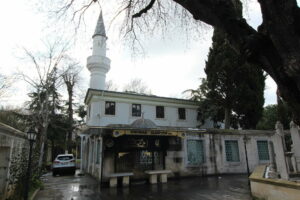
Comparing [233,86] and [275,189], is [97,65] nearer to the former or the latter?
[233,86]

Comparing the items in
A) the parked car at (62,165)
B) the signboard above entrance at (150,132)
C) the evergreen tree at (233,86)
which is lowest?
the parked car at (62,165)

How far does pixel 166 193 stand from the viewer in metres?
8.64

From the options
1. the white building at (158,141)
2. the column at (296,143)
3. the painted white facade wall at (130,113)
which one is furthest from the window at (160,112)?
the column at (296,143)

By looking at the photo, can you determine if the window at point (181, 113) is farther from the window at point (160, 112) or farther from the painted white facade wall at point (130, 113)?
the window at point (160, 112)

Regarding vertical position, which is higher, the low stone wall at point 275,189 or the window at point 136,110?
the window at point 136,110

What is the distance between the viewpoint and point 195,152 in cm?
1421

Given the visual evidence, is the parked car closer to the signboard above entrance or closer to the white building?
the white building

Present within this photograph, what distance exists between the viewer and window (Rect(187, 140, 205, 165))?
45.8ft

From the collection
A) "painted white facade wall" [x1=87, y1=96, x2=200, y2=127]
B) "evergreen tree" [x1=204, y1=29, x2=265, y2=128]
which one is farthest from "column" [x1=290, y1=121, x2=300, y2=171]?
"painted white facade wall" [x1=87, y1=96, x2=200, y2=127]

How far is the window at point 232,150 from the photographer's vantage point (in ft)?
49.5

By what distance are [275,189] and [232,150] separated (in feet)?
33.0

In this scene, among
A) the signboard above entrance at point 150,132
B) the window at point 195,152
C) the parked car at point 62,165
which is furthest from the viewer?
the parked car at point 62,165

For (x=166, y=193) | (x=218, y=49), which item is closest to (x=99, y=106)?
(x=166, y=193)

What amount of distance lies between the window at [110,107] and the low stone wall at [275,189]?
40.8 feet
